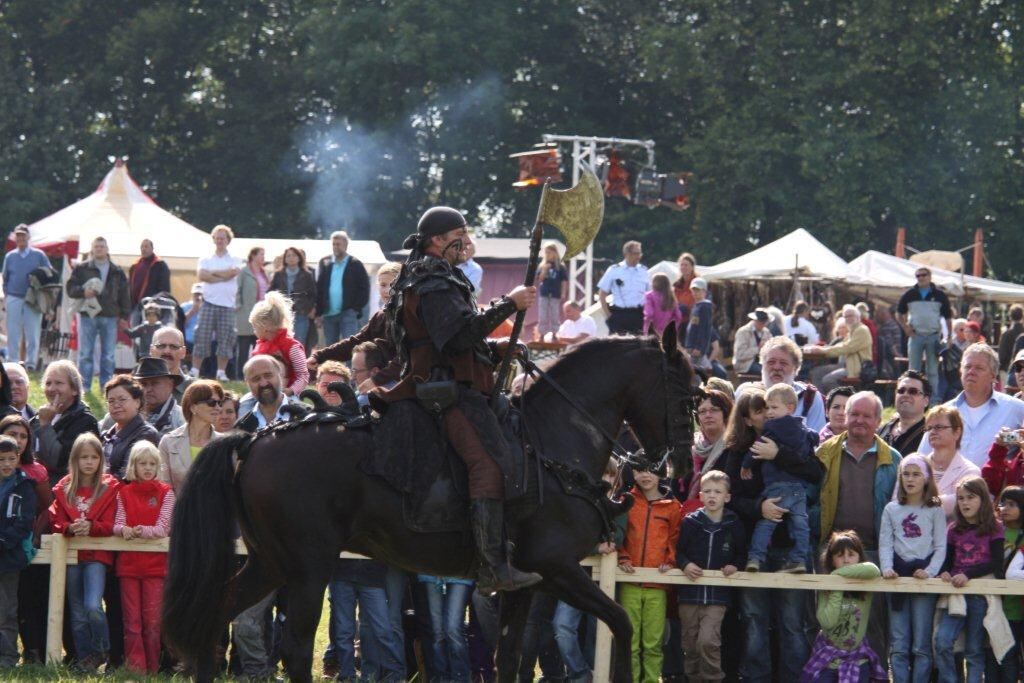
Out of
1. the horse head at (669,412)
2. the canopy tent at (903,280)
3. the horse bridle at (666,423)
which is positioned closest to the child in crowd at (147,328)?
the horse bridle at (666,423)

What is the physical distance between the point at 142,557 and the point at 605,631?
2.88m

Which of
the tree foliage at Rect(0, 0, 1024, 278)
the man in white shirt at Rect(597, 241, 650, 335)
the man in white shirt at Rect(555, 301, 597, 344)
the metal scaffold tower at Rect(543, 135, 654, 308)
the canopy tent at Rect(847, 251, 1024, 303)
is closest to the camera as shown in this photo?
the man in white shirt at Rect(555, 301, 597, 344)

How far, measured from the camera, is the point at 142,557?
9.84 meters

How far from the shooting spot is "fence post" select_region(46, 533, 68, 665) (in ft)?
31.5

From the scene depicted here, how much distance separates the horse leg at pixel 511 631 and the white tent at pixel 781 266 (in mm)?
20835

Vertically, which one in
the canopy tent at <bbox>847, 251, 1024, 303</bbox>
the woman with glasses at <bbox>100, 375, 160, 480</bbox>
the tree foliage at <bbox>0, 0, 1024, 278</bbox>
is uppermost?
the tree foliage at <bbox>0, 0, 1024, 278</bbox>

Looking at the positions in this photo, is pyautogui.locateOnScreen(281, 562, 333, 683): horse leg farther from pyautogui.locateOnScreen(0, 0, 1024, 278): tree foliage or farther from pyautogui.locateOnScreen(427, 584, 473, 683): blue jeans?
pyautogui.locateOnScreen(0, 0, 1024, 278): tree foliage

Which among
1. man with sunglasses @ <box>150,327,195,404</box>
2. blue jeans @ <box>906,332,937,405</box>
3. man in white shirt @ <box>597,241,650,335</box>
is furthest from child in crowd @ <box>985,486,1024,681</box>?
blue jeans @ <box>906,332,937,405</box>

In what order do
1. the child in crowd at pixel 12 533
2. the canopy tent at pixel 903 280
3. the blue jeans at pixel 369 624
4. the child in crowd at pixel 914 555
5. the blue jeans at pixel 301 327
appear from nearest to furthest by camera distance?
the child in crowd at pixel 914 555 < the child in crowd at pixel 12 533 < the blue jeans at pixel 369 624 < the blue jeans at pixel 301 327 < the canopy tent at pixel 903 280

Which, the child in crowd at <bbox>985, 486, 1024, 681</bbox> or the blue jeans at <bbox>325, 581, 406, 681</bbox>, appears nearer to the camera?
the child in crowd at <bbox>985, 486, 1024, 681</bbox>

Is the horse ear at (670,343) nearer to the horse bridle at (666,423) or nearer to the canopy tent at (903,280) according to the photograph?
the horse bridle at (666,423)

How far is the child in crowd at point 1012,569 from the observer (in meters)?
9.18

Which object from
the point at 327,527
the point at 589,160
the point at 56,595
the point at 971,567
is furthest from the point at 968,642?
the point at 589,160

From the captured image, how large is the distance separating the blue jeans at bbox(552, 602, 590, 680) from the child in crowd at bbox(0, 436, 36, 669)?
324 cm
